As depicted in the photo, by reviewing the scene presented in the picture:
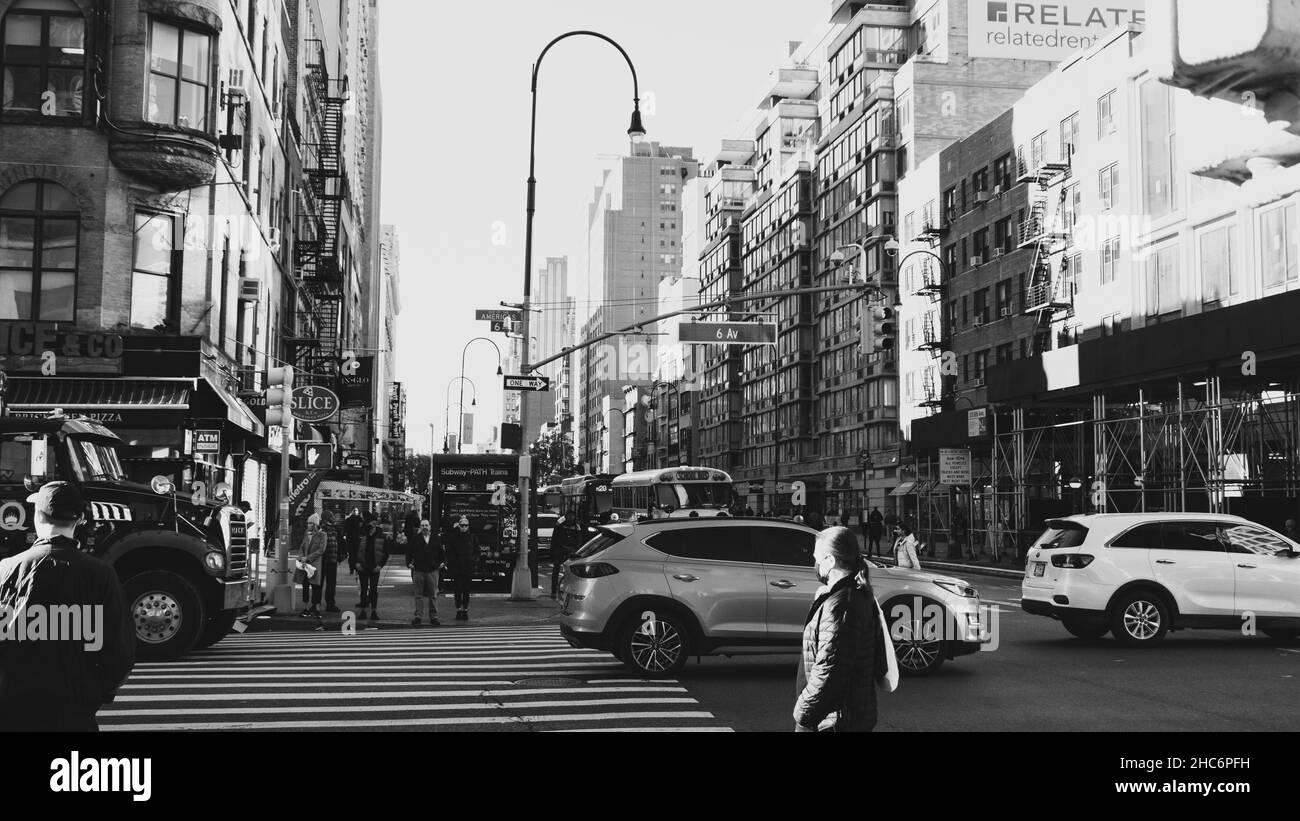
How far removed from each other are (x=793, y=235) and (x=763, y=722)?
9215 centimetres

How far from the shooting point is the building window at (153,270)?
92.5 feet

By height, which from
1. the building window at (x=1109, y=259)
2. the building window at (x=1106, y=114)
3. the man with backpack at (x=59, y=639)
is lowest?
the man with backpack at (x=59, y=639)

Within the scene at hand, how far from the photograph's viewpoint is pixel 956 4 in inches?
3076

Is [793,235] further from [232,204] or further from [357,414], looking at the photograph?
[232,204]

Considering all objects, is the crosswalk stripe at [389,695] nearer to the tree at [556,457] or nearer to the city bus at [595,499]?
the city bus at [595,499]

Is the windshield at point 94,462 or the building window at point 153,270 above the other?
the building window at point 153,270

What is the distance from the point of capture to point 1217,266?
130 feet

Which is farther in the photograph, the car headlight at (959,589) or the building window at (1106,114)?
the building window at (1106,114)

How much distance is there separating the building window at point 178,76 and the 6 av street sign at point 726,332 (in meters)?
12.5

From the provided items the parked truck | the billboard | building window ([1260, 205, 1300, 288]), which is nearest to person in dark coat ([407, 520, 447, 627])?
the parked truck

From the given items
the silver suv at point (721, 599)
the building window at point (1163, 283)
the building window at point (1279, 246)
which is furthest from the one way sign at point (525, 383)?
the building window at point (1163, 283)

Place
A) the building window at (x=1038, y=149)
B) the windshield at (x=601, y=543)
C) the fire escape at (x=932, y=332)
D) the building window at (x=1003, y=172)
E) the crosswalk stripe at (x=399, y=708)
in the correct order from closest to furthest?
the crosswalk stripe at (x=399, y=708) → the windshield at (x=601, y=543) → the building window at (x=1038, y=149) → the building window at (x=1003, y=172) → the fire escape at (x=932, y=332)

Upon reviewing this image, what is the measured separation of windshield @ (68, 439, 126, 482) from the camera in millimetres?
13719
